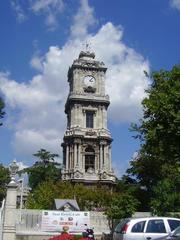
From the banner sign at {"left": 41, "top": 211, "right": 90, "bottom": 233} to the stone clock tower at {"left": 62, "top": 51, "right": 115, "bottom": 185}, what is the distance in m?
37.5

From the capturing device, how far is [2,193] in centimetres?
5128

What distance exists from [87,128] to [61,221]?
143 feet

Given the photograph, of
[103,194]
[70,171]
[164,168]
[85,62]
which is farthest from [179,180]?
[85,62]

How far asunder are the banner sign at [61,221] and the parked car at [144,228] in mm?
13939

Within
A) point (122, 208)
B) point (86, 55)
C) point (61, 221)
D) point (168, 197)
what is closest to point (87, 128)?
point (86, 55)

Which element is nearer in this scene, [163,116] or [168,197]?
[163,116]

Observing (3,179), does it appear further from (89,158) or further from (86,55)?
(86,55)

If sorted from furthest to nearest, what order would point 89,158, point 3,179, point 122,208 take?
→ point 89,158 < point 3,179 < point 122,208

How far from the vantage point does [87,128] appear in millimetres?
75188

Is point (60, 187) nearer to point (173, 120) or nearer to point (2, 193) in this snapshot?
point (2, 193)

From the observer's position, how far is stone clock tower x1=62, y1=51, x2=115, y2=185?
71438 mm

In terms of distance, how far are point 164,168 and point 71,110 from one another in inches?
988

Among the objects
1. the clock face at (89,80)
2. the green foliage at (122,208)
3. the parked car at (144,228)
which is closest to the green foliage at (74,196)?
the green foliage at (122,208)

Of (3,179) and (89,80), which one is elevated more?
(89,80)
